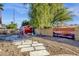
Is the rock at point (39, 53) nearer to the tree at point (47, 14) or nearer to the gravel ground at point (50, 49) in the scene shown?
the gravel ground at point (50, 49)

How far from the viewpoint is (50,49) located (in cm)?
198

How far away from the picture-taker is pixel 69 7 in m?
1.99

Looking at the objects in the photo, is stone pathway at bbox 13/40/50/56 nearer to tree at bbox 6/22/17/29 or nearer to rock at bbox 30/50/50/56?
rock at bbox 30/50/50/56

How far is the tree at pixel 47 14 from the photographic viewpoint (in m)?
2.00

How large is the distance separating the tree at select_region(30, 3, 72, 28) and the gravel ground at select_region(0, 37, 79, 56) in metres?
0.17

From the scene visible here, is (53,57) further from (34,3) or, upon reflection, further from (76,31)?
(34,3)

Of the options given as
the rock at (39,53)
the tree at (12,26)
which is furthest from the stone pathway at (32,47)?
the tree at (12,26)

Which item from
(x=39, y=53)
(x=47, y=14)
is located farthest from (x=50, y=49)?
(x=47, y=14)

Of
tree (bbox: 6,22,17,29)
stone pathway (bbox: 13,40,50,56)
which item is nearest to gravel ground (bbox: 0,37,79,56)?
stone pathway (bbox: 13,40,50,56)

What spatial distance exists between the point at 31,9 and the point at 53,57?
50 cm

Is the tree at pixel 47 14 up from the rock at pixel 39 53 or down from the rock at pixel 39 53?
up

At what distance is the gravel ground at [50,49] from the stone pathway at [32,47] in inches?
1.2

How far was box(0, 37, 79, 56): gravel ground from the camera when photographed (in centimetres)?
196

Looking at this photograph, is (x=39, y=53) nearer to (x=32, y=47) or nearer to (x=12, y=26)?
(x=32, y=47)
